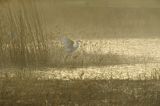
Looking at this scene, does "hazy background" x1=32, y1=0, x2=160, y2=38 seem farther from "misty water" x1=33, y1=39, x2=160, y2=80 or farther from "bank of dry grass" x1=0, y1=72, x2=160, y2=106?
"bank of dry grass" x1=0, y1=72, x2=160, y2=106

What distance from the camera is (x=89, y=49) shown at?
37.0 feet

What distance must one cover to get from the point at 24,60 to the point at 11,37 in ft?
1.56

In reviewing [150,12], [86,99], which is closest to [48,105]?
[86,99]

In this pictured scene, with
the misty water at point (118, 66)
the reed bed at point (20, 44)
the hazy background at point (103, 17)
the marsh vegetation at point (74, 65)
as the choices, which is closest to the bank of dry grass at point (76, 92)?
the marsh vegetation at point (74, 65)

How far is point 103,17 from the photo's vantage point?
16.8 meters

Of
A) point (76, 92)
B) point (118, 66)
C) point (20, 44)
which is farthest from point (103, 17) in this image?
point (76, 92)

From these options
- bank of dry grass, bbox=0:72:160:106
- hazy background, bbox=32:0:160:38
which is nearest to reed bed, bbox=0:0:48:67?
bank of dry grass, bbox=0:72:160:106

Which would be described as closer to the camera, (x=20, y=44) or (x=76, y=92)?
(x=76, y=92)

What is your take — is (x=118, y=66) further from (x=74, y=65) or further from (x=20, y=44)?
(x=20, y=44)

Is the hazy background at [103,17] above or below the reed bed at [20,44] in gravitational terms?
above

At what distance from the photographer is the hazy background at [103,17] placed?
1467 cm

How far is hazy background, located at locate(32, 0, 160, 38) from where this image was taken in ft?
48.1

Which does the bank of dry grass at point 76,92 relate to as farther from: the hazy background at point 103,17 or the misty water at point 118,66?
the hazy background at point 103,17

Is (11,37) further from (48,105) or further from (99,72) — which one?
(48,105)
